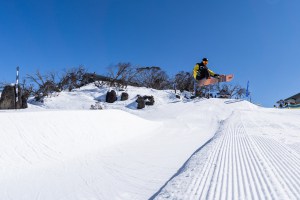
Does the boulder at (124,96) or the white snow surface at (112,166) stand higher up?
the boulder at (124,96)

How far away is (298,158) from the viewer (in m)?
6.15

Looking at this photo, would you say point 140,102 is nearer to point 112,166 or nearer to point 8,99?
point 8,99

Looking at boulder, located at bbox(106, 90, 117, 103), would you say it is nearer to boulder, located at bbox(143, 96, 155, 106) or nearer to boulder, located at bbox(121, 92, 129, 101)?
boulder, located at bbox(121, 92, 129, 101)

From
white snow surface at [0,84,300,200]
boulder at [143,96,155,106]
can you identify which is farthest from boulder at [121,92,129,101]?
white snow surface at [0,84,300,200]

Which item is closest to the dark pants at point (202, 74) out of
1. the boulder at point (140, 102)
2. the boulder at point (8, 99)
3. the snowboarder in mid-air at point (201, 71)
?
the snowboarder in mid-air at point (201, 71)

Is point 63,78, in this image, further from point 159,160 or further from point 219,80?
point 159,160

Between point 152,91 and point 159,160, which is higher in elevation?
point 152,91

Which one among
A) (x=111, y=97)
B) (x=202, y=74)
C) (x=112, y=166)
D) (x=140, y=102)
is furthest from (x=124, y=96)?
(x=112, y=166)

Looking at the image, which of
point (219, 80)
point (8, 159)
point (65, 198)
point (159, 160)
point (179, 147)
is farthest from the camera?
point (219, 80)

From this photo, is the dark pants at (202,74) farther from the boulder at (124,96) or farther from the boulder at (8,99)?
the boulder at (124,96)

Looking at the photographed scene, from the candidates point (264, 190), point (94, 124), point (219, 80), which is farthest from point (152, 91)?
point (264, 190)

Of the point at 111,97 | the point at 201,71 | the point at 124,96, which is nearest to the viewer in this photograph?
the point at 201,71

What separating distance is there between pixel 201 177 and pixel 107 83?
35.1m

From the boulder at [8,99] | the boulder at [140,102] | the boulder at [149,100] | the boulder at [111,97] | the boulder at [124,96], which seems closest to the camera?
the boulder at [8,99]
